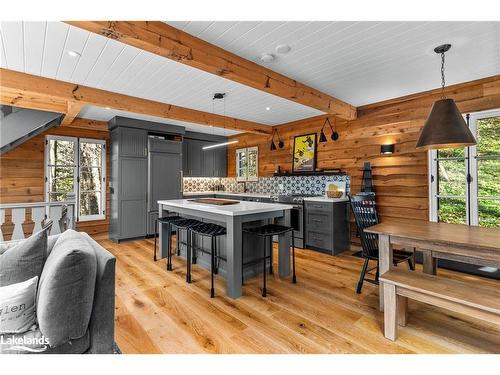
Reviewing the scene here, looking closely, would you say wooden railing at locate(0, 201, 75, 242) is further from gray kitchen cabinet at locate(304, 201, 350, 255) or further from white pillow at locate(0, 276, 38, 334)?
gray kitchen cabinet at locate(304, 201, 350, 255)

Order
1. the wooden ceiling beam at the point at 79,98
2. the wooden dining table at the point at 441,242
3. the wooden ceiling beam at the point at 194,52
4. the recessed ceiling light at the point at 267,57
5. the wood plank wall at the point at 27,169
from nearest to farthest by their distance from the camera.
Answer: the wooden dining table at the point at 441,242
the wooden ceiling beam at the point at 194,52
the recessed ceiling light at the point at 267,57
the wooden ceiling beam at the point at 79,98
the wood plank wall at the point at 27,169

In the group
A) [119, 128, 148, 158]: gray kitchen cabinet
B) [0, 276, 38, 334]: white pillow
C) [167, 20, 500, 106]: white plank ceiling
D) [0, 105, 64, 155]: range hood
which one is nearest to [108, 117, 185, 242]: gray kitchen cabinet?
[119, 128, 148, 158]: gray kitchen cabinet

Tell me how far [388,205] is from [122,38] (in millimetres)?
4209

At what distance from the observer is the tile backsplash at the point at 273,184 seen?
16.7 ft

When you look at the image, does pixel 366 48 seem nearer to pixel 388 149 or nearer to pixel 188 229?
pixel 388 149

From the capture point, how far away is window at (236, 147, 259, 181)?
6504 mm

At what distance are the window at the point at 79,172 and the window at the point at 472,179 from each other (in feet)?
21.1

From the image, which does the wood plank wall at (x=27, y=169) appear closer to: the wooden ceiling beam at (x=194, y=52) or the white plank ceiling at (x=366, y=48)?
the wooden ceiling beam at (x=194, y=52)

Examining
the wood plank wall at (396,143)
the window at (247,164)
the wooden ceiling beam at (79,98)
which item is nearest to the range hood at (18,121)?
the wooden ceiling beam at (79,98)

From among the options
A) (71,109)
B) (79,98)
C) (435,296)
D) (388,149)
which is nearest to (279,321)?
(435,296)

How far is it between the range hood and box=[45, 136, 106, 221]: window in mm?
853

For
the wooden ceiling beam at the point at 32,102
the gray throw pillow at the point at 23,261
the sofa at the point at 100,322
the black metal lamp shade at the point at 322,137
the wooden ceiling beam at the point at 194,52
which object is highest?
the wooden ceiling beam at the point at 32,102

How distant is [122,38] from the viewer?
1.96m
